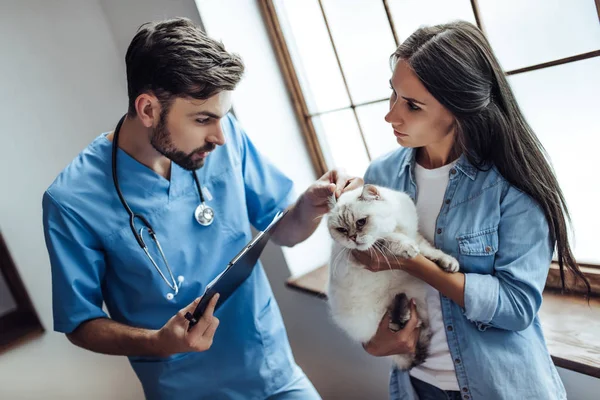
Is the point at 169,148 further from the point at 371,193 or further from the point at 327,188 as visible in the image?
the point at 371,193

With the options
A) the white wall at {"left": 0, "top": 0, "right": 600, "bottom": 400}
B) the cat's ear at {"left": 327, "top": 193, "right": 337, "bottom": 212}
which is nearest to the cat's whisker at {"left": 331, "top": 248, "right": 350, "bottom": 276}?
the cat's ear at {"left": 327, "top": 193, "right": 337, "bottom": 212}

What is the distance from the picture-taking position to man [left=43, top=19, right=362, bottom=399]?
1229 mm

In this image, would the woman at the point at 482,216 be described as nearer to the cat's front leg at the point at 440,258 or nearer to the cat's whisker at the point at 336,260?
the cat's front leg at the point at 440,258

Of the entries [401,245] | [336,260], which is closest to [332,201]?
[336,260]

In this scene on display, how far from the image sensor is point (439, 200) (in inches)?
44.3

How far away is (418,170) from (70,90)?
172 centimetres

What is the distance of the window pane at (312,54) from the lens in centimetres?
193

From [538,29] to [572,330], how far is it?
2.46ft

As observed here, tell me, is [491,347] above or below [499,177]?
below

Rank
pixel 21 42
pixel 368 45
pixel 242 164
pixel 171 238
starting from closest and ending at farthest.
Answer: pixel 171 238 → pixel 242 164 → pixel 368 45 → pixel 21 42

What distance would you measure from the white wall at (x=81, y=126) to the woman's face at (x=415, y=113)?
3.42 feet

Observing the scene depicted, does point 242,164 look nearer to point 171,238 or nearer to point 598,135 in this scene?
point 171,238

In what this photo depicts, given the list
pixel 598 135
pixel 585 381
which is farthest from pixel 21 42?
pixel 585 381

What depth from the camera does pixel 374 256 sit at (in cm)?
112
